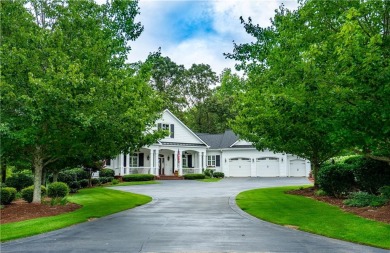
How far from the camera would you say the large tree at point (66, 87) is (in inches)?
507

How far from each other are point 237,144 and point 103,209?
1377 inches

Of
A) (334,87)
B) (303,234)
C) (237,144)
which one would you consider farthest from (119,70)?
(237,144)

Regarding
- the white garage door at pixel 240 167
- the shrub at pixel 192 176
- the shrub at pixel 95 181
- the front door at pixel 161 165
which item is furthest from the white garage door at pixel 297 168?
the shrub at pixel 95 181

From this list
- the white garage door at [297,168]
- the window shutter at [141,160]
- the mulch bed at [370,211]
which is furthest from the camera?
the white garage door at [297,168]

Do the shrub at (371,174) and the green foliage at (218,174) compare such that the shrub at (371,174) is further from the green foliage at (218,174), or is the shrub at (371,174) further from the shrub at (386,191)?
the green foliage at (218,174)

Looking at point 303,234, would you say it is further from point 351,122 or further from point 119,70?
point 119,70

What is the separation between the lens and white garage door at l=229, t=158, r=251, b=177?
1923 inches

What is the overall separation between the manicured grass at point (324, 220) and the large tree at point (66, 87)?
5706mm

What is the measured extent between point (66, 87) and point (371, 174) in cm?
1374

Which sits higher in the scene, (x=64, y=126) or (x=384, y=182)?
(x=64, y=126)

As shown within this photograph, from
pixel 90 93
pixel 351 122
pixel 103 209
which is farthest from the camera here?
pixel 103 209

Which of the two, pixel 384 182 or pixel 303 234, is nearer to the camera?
pixel 303 234

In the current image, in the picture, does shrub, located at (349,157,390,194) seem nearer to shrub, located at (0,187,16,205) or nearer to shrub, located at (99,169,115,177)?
shrub, located at (0,187,16,205)

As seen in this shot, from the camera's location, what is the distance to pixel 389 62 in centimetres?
1021
